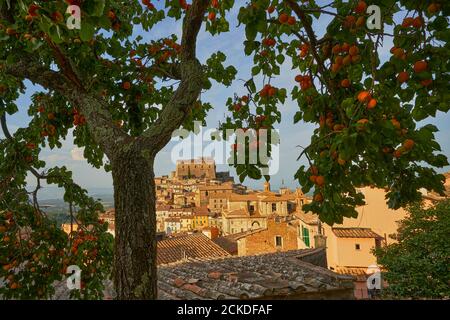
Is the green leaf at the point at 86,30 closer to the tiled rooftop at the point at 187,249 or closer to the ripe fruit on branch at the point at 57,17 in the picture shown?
the ripe fruit on branch at the point at 57,17

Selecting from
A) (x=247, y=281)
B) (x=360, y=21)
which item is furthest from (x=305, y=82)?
(x=247, y=281)

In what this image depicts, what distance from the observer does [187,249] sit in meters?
19.6

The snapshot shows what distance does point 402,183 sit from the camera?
287 cm

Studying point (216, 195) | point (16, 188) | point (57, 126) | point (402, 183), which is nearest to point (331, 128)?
point (402, 183)

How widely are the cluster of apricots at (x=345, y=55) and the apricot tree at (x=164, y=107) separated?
1 centimetres

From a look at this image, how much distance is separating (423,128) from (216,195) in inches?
3744

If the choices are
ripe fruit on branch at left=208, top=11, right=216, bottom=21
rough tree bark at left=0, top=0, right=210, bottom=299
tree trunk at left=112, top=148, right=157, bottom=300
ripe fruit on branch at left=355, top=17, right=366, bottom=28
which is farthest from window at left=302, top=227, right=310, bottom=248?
ripe fruit on branch at left=355, top=17, right=366, bottom=28

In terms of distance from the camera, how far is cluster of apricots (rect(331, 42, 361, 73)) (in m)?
2.51

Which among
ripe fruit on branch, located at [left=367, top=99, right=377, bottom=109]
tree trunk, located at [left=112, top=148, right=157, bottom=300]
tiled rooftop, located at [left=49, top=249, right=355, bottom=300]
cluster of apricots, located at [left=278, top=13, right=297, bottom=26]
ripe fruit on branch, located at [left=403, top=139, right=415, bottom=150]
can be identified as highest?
cluster of apricots, located at [left=278, top=13, right=297, bottom=26]

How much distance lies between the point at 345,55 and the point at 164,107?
191 centimetres

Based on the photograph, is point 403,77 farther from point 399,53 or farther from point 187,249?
point 187,249

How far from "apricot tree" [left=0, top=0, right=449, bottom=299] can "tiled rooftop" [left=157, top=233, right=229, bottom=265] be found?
14168mm

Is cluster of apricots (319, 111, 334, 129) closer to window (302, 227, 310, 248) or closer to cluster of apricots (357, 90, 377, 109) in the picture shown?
cluster of apricots (357, 90, 377, 109)
